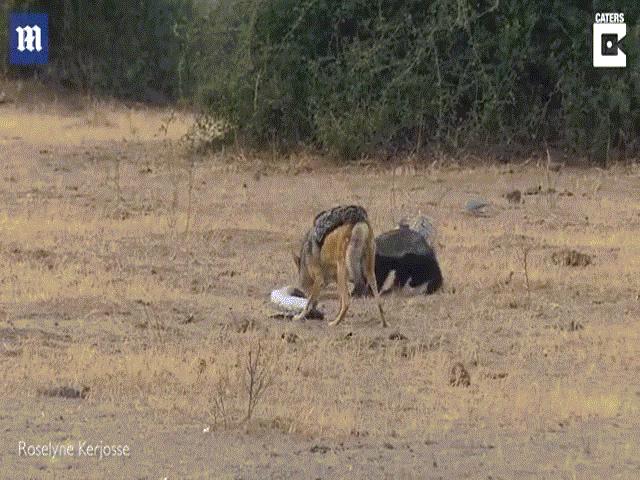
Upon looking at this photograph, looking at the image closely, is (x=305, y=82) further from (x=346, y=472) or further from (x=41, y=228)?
(x=346, y=472)

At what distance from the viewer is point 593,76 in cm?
1850

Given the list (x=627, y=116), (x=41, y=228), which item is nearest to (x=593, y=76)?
(x=627, y=116)

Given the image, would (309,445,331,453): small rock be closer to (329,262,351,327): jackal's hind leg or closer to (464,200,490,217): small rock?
(329,262,351,327): jackal's hind leg

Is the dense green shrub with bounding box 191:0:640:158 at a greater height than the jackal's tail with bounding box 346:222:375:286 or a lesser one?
greater

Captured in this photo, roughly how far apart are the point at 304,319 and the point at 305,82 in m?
9.96

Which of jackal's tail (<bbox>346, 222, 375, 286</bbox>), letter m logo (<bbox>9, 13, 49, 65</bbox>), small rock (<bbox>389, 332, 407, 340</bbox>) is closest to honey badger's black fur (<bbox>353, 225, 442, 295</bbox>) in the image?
jackal's tail (<bbox>346, 222, 375, 286</bbox>)
